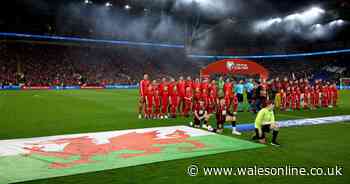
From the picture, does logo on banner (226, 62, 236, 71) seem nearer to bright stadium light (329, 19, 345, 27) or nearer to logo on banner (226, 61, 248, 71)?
logo on banner (226, 61, 248, 71)

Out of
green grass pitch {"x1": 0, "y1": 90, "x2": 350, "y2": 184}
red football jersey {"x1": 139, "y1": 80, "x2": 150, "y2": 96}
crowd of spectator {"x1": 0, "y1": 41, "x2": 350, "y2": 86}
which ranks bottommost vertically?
green grass pitch {"x1": 0, "y1": 90, "x2": 350, "y2": 184}

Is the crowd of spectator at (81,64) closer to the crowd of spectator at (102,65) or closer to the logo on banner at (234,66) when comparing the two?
the crowd of spectator at (102,65)

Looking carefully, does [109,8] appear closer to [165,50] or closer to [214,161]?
[165,50]

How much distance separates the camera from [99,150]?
7453mm

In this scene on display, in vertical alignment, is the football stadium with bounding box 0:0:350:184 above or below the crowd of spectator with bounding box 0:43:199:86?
below

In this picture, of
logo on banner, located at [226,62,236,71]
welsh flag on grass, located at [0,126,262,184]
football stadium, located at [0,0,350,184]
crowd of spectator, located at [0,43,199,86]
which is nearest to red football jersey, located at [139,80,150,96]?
football stadium, located at [0,0,350,184]

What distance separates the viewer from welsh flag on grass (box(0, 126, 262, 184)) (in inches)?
237

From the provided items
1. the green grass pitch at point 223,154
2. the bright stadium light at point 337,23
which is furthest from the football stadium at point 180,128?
the bright stadium light at point 337,23

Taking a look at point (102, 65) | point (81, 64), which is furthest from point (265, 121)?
point (102, 65)

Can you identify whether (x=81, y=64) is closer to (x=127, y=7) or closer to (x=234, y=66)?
(x=127, y=7)

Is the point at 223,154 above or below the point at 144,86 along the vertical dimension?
below

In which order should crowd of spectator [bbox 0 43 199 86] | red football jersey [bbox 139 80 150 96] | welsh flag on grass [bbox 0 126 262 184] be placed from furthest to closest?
crowd of spectator [bbox 0 43 199 86] → red football jersey [bbox 139 80 150 96] → welsh flag on grass [bbox 0 126 262 184]

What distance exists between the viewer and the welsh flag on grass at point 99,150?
6008 mm

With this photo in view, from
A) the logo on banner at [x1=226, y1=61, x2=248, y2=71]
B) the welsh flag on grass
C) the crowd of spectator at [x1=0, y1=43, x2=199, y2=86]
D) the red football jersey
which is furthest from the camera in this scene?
the crowd of spectator at [x1=0, y1=43, x2=199, y2=86]
